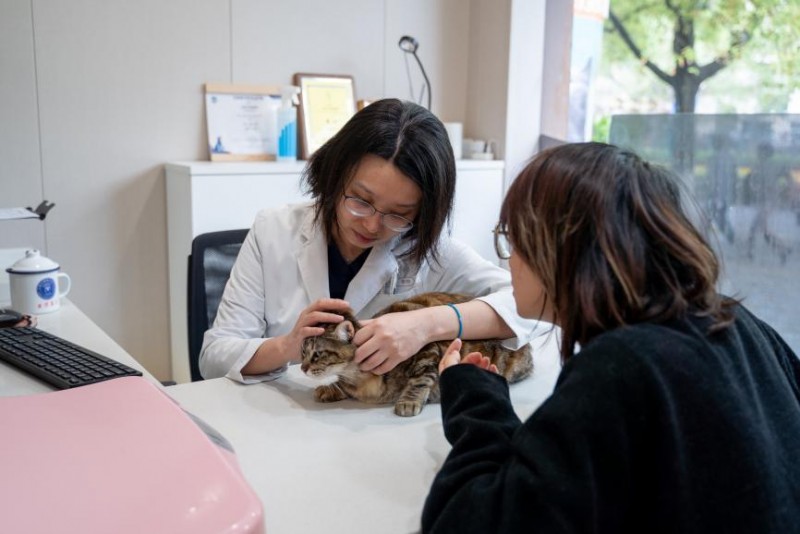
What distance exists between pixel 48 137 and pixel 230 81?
726 mm

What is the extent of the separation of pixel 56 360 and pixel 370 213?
0.67 meters

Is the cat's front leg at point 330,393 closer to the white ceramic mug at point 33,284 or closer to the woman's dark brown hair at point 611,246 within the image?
the woman's dark brown hair at point 611,246

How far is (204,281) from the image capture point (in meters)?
1.92

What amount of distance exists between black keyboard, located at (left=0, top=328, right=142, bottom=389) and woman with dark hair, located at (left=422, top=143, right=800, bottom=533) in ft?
2.23

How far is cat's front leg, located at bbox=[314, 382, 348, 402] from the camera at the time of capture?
128 centimetres

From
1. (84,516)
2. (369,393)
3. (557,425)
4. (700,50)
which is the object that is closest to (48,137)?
(369,393)

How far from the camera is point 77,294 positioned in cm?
269

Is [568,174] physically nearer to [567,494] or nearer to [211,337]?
[567,494]

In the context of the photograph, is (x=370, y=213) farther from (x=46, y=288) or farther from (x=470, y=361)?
(x=46, y=288)

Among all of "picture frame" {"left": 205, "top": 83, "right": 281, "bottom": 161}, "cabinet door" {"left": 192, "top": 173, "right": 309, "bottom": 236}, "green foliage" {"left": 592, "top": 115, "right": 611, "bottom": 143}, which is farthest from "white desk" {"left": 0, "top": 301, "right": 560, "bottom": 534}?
"green foliage" {"left": 592, "top": 115, "right": 611, "bottom": 143}

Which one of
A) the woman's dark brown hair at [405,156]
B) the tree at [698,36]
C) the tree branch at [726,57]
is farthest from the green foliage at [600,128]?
the woman's dark brown hair at [405,156]

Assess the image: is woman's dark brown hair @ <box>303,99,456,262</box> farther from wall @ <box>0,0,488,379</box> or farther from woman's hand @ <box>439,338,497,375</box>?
wall @ <box>0,0,488,379</box>

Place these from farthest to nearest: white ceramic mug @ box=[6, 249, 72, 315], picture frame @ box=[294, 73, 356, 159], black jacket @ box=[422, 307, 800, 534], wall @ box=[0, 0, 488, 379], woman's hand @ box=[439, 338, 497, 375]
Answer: picture frame @ box=[294, 73, 356, 159]
wall @ box=[0, 0, 488, 379]
white ceramic mug @ box=[6, 249, 72, 315]
woman's hand @ box=[439, 338, 497, 375]
black jacket @ box=[422, 307, 800, 534]

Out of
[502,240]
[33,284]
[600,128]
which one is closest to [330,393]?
[502,240]
